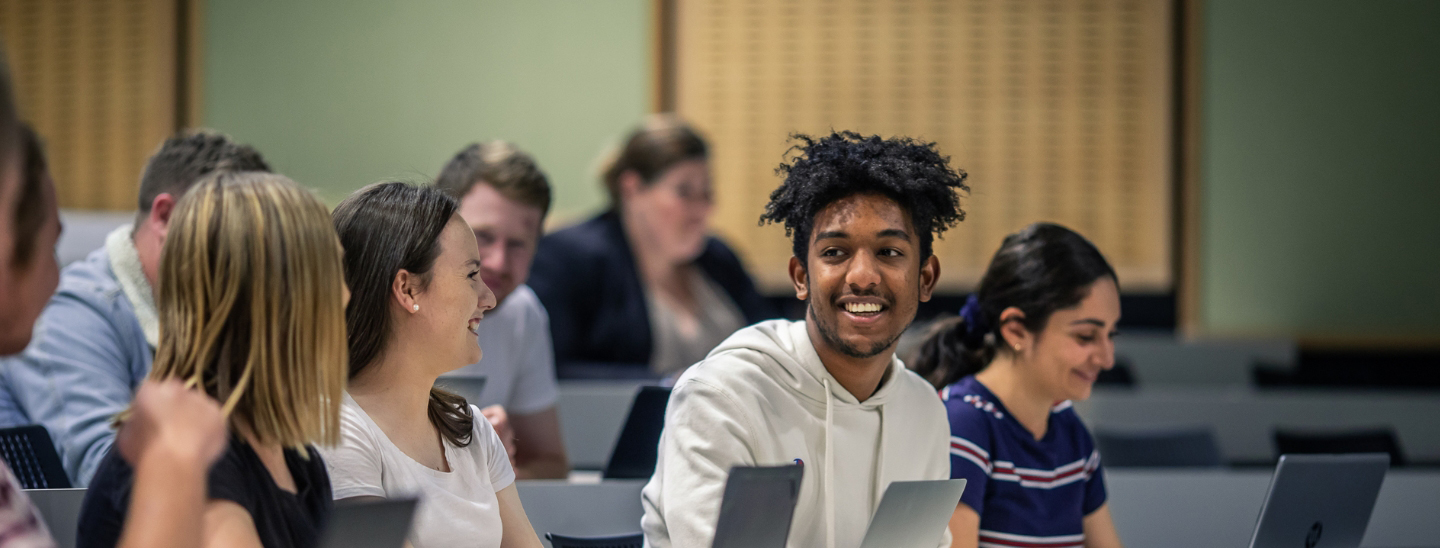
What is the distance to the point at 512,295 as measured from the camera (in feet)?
9.99

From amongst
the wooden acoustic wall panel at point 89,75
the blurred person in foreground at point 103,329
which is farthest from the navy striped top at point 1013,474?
the wooden acoustic wall panel at point 89,75

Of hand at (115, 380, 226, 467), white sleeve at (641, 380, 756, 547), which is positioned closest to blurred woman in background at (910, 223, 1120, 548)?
white sleeve at (641, 380, 756, 547)

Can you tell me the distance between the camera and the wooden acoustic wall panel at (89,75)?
5.86 metres

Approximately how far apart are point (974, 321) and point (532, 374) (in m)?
1.12

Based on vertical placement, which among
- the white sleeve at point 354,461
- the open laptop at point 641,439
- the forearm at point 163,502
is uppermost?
the forearm at point 163,502

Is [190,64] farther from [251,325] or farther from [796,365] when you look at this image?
[251,325]

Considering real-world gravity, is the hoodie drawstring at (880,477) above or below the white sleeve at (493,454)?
below

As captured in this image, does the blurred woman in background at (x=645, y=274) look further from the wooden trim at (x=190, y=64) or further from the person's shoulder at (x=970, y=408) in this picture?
the wooden trim at (x=190, y=64)

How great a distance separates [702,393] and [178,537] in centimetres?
89

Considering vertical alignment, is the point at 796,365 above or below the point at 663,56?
below

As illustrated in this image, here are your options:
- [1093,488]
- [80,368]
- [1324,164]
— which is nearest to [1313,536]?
[1093,488]

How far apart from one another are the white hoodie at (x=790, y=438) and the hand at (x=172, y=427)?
0.77 meters

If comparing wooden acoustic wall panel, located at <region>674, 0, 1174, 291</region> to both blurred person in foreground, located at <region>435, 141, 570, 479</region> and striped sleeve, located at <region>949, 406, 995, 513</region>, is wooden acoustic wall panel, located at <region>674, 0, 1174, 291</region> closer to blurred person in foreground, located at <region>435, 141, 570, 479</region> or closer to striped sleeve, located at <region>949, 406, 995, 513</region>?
blurred person in foreground, located at <region>435, 141, 570, 479</region>

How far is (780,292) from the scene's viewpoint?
18.9ft
